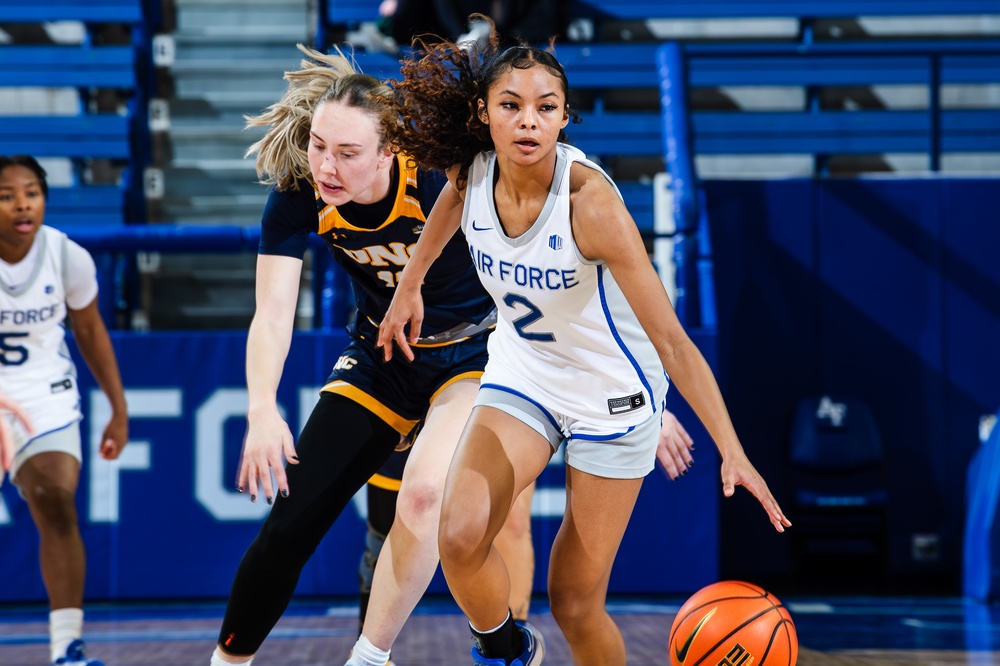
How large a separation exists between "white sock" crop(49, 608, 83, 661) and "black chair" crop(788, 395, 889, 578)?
3.97 metres

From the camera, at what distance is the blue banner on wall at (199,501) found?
6.11 metres

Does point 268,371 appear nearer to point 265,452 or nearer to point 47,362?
point 265,452

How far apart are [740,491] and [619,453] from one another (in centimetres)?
397

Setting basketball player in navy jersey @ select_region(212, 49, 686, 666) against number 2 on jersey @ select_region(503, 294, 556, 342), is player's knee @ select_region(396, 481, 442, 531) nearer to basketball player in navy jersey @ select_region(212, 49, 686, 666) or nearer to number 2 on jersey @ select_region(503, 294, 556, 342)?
basketball player in navy jersey @ select_region(212, 49, 686, 666)

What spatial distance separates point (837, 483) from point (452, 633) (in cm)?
262

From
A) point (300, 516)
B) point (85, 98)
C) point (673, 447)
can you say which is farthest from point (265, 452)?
point (85, 98)

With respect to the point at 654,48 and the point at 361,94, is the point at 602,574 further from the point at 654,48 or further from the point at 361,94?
the point at 654,48

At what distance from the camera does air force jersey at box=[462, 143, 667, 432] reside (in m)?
3.00

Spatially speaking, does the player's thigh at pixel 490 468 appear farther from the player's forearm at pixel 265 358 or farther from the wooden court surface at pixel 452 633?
the wooden court surface at pixel 452 633

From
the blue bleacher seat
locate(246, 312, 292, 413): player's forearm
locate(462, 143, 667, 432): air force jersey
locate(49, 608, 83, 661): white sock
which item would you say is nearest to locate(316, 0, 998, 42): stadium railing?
the blue bleacher seat

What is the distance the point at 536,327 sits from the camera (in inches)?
123

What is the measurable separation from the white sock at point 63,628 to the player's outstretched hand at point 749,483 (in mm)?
2864

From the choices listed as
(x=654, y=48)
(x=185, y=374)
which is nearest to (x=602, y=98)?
(x=654, y=48)

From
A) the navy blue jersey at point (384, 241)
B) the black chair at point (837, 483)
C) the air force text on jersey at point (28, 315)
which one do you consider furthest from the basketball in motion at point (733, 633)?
the black chair at point (837, 483)
